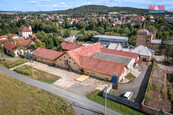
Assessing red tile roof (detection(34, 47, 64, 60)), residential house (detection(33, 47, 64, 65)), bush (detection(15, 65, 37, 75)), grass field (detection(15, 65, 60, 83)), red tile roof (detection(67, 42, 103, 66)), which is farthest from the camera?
red tile roof (detection(34, 47, 64, 60))

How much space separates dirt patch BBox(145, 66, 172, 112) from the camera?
73.6 ft

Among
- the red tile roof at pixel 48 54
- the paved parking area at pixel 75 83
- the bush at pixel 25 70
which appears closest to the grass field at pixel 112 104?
the paved parking area at pixel 75 83

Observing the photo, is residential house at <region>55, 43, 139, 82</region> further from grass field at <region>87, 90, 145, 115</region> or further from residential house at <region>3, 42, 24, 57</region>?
residential house at <region>3, 42, 24, 57</region>

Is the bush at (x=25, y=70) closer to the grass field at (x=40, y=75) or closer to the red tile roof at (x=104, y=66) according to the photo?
the grass field at (x=40, y=75)

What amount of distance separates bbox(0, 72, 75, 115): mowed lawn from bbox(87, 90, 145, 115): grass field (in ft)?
16.5

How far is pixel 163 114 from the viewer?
18797mm

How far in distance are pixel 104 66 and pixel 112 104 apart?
37.7 feet

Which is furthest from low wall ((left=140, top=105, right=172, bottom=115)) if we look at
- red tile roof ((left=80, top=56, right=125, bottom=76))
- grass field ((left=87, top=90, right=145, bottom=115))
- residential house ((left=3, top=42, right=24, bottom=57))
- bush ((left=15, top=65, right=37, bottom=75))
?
residential house ((left=3, top=42, right=24, bottom=57))

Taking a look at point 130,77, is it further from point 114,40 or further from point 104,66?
point 114,40

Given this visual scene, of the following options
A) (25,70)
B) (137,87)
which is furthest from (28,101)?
(137,87)

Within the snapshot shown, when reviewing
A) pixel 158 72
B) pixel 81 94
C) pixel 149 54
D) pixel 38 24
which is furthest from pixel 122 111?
pixel 38 24

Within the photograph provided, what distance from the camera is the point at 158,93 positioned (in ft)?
86.0

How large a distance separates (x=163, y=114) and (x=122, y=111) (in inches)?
225

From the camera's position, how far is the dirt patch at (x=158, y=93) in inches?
883
